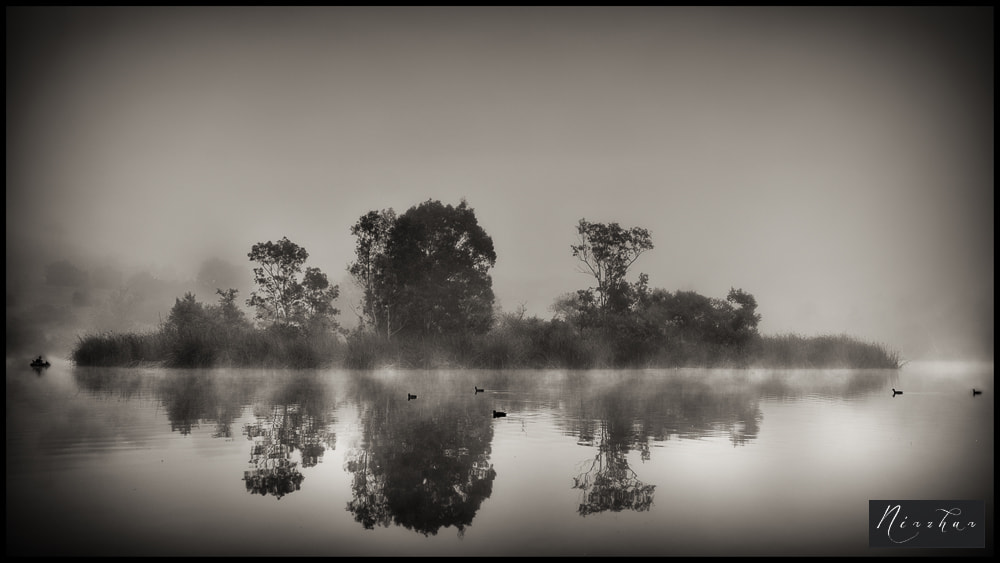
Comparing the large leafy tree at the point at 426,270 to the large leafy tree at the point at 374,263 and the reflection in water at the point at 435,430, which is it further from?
the reflection in water at the point at 435,430

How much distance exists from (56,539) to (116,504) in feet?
3.92

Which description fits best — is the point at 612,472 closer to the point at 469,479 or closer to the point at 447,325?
the point at 469,479

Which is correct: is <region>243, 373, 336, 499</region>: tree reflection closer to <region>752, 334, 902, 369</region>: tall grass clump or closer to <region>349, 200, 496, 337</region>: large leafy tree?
<region>349, 200, 496, 337</region>: large leafy tree

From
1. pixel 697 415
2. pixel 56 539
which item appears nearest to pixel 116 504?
pixel 56 539

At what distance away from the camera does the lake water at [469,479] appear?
6.92m

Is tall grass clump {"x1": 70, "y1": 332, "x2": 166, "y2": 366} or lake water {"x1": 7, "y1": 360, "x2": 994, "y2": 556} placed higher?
tall grass clump {"x1": 70, "y1": 332, "x2": 166, "y2": 366}

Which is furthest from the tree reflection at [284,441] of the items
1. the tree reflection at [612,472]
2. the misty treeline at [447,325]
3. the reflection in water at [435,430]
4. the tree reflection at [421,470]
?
the misty treeline at [447,325]

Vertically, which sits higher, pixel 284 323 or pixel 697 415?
pixel 284 323

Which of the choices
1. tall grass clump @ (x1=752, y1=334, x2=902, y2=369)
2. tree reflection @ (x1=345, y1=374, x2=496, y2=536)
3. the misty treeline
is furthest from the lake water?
tall grass clump @ (x1=752, y1=334, x2=902, y2=369)

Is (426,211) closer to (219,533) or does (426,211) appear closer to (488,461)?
(488,461)

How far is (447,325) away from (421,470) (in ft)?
132

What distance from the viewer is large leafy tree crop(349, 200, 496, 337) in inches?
1987

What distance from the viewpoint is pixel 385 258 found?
5231 cm

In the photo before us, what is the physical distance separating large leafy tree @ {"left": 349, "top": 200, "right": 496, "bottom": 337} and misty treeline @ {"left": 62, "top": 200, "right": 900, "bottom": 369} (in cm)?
8
